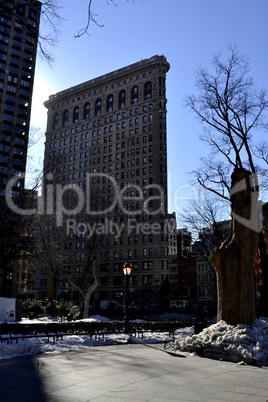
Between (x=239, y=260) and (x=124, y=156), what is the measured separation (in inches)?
3394

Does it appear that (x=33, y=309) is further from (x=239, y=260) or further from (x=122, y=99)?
(x=122, y=99)

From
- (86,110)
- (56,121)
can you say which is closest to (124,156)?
(86,110)

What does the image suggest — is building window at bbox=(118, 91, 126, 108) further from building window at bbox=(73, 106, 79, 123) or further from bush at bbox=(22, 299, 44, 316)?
bush at bbox=(22, 299, 44, 316)

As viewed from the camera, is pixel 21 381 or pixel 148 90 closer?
pixel 21 381

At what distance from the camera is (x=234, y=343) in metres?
11.4

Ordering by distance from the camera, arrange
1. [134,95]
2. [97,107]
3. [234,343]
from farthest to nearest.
Answer: [97,107]
[134,95]
[234,343]

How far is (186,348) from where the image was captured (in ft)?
42.8

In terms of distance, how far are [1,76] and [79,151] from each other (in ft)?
93.4

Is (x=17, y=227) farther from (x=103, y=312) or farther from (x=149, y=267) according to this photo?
(x=149, y=267)

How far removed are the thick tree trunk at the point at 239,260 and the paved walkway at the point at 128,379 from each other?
2315 millimetres

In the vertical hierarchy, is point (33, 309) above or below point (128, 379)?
below

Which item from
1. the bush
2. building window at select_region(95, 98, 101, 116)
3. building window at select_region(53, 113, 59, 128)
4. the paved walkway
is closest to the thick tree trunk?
the paved walkway

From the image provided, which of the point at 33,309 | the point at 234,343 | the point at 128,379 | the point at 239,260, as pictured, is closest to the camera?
the point at 128,379

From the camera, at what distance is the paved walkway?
651 cm
